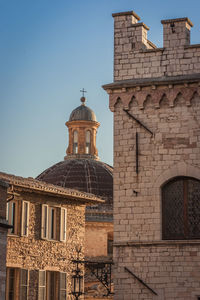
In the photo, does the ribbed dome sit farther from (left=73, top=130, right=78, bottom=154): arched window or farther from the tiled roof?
the tiled roof

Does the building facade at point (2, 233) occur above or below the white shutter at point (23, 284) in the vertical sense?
above

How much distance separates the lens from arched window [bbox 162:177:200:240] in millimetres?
25016

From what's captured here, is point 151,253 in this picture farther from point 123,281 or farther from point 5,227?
point 5,227

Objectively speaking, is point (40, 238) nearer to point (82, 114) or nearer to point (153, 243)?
point (153, 243)

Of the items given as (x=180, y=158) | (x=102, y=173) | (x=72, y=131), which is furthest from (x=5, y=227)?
(x=72, y=131)

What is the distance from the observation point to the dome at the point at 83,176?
59875 millimetres

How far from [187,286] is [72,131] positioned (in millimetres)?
44816

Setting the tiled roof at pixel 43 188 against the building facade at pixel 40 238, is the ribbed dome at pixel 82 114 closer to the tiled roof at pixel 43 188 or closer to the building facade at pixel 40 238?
the tiled roof at pixel 43 188

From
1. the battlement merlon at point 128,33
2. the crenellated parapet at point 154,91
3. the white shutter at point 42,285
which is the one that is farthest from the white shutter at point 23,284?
the battlement merlon at point 128,33

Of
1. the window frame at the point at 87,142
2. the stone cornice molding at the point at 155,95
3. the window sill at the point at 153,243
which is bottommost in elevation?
the window sill at the point at 153,243

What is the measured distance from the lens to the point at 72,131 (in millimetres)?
68812

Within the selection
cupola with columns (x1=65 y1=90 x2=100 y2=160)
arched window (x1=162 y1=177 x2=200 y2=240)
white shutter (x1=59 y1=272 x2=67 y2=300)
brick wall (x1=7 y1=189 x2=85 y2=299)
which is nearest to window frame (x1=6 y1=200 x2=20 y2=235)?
brick wall (x1=7 y1=189 x2=85 y2=299)

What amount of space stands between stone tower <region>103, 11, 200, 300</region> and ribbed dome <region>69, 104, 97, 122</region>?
137 ft

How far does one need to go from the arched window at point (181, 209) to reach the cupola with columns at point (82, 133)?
42115 millimetres
